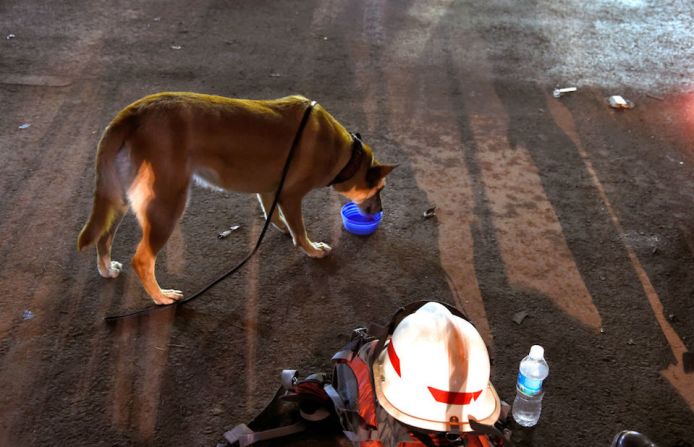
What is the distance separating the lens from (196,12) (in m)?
7.04

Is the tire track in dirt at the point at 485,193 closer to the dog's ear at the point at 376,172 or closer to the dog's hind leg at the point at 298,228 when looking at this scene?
the dog's ear at the point at 376,172

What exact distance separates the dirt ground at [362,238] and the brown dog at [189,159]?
444 millimetres

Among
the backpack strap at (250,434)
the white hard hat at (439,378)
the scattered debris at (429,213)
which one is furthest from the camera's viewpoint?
the scattered debris at (429,213)

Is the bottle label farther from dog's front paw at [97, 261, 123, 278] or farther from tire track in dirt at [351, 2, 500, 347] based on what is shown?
dog's front paw at [97, 261, 123, 278]

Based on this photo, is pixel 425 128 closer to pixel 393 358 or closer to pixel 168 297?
pixel 168 297

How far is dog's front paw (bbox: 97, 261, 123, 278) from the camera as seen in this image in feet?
11.2

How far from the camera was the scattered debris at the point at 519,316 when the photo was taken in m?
3.41

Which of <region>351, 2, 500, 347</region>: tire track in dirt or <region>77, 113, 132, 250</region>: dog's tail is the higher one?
<region>77, 113, 132, 250</region>: dog's tail

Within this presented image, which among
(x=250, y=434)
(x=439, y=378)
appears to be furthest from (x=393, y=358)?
(x=250, y=434)

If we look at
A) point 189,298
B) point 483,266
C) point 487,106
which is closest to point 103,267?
point 189,298

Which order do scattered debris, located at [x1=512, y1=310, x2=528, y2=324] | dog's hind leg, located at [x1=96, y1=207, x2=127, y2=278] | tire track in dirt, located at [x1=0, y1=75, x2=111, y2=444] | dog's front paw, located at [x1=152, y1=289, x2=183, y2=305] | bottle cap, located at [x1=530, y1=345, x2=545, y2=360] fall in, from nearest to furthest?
1. bottle cap, located at [x1=530, y1=345, x2=545, y2=360]
2. tire track in dirt, located at [x1=0, y1=75, x2=111, y2=444]
3. dog's hind leg, located at [x1=96, y1=207, x2=127, y2=278]
4. dog's front paw, located at [x1=152, y1=289, x2=183, y2=305]
5. scattered debris, located at [x1=512, y1=310, x2=528, y2=324]

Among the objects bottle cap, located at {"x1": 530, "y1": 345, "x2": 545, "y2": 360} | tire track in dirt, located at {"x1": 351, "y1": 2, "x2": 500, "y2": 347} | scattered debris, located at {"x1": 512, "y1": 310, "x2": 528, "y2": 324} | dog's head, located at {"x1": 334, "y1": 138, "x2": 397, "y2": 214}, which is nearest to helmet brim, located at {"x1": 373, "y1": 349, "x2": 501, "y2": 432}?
bottle cap, located at {"x1": 530, "y1": 345, "x2": 545, "y2": 360}

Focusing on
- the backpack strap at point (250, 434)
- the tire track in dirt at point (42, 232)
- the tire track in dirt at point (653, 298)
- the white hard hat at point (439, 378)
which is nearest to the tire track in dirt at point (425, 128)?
the tire track in dirt at point (653, 298)

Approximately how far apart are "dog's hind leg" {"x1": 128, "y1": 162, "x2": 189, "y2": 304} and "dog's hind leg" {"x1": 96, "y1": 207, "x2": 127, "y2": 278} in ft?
0.64
